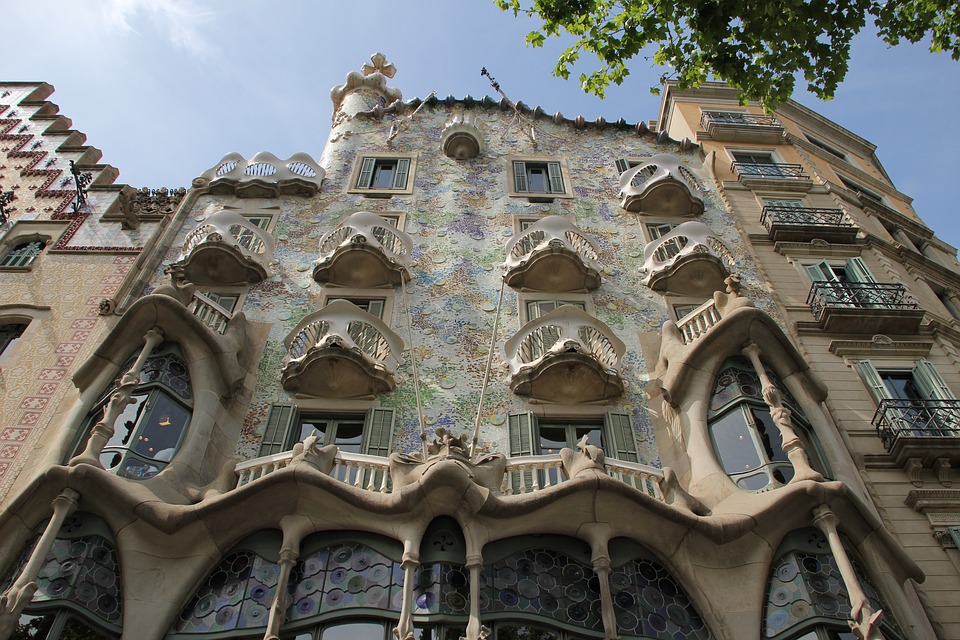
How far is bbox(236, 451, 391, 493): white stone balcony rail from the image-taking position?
10.8 meters

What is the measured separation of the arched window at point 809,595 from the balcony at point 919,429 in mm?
3118

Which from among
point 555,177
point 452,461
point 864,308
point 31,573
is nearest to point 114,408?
point 31,573

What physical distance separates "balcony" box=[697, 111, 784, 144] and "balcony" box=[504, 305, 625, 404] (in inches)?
440

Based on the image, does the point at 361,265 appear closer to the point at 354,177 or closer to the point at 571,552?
the point at 354,177

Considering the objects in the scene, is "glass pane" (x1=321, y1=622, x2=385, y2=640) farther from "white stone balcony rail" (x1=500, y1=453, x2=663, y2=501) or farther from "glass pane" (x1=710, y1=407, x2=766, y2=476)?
"glass pane" (x1=710, y1=407, x2=766, y2=476)

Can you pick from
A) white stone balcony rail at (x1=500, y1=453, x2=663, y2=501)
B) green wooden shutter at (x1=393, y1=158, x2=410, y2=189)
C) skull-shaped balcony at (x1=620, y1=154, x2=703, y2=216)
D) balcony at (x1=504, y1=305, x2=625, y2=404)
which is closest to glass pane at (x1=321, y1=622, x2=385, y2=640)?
white stone balcony rail at (x1=500, y1=453, x2=663, y2=501)

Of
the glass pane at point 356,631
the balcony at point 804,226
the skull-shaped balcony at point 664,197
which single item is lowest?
the glass pane at point 356,631

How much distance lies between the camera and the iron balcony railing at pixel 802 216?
1856cm

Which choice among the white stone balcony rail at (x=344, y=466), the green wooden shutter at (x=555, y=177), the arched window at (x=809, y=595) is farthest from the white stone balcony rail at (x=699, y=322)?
the green wooden shutter at (x=555, y=177)

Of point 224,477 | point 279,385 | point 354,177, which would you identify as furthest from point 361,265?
point 224,477

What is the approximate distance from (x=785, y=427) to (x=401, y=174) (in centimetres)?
1194

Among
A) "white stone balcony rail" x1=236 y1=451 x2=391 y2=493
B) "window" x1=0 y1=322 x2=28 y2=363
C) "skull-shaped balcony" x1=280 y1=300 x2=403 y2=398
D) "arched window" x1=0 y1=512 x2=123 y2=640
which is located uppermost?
"window" x1=0 y1=322 x2=28 y2=363

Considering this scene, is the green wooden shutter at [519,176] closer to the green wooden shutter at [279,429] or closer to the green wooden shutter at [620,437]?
the green wooden shutter at [620,437]

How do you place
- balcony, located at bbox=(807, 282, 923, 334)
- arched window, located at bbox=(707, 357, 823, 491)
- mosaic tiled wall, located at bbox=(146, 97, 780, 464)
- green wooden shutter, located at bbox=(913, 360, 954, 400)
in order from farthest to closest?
balcony, located at bbox=(807, 282, 923, 334), green wooden shutter, located at bbox=(913, 360, 954, 400), mosaic tiled wall, located at bbox=(146, 97, 780, 464), arched window, located at bbox=(707, 357, 823, 491)
